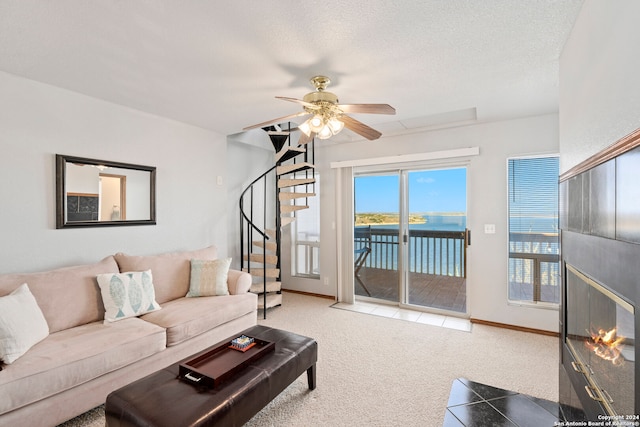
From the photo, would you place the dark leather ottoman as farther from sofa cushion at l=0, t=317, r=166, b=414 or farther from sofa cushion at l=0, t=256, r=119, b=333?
sofa cushion at l=0, t=256, r=119, b=333

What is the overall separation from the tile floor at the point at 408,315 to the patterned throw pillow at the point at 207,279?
71.5 inches

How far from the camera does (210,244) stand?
4066mm

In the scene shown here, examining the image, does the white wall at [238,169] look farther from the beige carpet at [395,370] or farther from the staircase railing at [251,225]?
the beige carpet at [395,370]

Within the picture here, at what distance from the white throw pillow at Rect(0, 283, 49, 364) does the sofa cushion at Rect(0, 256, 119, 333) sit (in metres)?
0.08

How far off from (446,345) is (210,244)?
313cm

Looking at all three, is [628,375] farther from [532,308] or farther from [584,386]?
[532,308]

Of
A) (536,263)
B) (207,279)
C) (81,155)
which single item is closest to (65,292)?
(207,279)

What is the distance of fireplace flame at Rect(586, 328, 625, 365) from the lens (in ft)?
3.87

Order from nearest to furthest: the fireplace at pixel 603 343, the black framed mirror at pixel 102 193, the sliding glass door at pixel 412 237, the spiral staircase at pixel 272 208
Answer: the fireplace at pixel 603 343, the black framed mirror at pixel 102 193, the sliding glass door at pixel 412 237, the spiral staircase at pixel 272 208

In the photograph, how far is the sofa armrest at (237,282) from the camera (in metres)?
3.27

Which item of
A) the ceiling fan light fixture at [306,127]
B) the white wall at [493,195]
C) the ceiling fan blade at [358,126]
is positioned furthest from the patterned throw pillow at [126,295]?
the white wall at [493,195]

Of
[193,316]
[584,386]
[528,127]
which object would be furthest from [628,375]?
[528,127]

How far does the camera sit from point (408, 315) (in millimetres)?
3912

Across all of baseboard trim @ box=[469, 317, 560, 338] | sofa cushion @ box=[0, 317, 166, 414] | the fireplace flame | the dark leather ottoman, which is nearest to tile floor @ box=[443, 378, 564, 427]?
the fireplace flame
